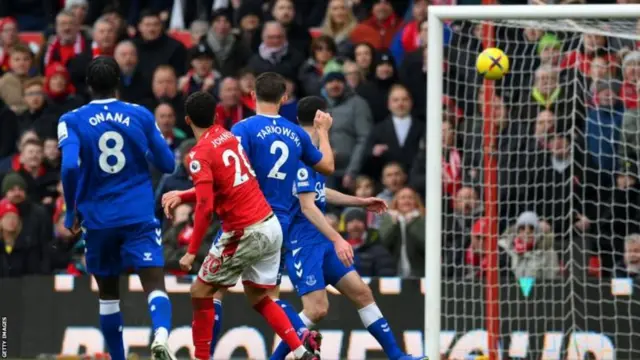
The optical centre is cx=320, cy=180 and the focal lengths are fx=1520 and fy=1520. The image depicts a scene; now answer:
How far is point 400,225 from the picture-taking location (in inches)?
577

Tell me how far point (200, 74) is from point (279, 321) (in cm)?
690

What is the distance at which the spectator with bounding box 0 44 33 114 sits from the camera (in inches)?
681

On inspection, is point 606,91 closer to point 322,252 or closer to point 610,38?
point 610,38

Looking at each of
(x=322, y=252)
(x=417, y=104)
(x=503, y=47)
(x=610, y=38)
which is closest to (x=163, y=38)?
(x=417, y=104)

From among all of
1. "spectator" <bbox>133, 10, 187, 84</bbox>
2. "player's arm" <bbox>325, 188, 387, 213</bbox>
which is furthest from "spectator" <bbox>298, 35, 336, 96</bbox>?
"player's arm" <bbox>325, 188, 387, 213</bbox>

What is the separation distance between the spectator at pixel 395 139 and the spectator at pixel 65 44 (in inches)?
153

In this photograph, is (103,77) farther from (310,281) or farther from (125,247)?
(310,281)

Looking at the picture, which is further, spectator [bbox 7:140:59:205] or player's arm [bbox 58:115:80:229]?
spectator [bbox 7:140:59:205]

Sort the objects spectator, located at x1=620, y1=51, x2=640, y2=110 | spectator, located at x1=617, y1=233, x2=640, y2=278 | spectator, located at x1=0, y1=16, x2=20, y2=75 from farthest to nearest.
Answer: spectator, located at x1=0, y1=16, x2=20, y2=75
spectator, located at x1=620, y1=51, x2=640, y2=110
spectator, located at x1=617, y1=233, x2=640, y2=278

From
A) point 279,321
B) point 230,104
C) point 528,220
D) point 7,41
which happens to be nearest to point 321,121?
point 279,321

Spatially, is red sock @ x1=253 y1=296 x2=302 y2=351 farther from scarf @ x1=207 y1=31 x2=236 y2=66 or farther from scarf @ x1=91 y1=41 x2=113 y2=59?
scarf @ x1=91 y1=41 x2=113 y2=59

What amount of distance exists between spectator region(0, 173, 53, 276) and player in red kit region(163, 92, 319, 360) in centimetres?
526

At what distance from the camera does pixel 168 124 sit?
16125mm

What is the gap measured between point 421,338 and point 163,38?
17.7 feet
